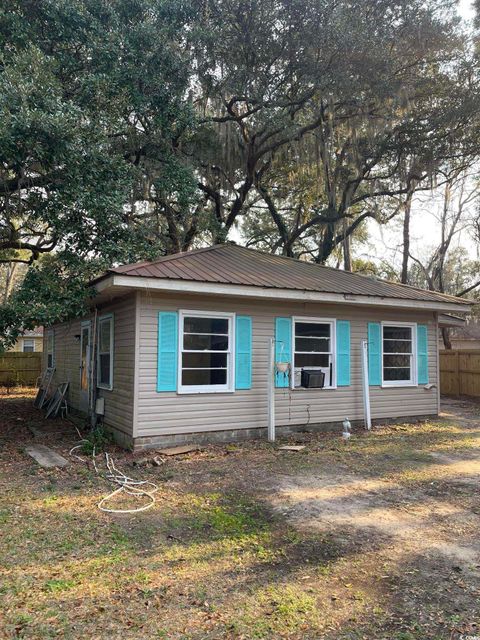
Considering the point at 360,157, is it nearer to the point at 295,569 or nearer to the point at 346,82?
the point at 346,82

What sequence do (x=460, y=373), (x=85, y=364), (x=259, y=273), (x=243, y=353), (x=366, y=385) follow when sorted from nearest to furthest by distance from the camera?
(x=243, y=353), (x=259, y=273), (x=366, y=385), (x=85, y=364), (x=460, y=373)

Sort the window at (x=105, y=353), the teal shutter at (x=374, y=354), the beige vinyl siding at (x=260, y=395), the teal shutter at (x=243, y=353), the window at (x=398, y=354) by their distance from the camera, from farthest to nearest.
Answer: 1. the window at (x=398, y=354)
2. the teal shutter at (x=374, y=354)
3. the window at (x=105, y=353)
4. the teal shutter at (x=243, y=353)
5. the beige vinyl siding at (x=260, y=395)

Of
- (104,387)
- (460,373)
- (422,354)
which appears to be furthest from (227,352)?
(460,373)

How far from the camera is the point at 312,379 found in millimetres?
8609

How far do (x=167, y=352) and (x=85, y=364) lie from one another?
378 centimetres

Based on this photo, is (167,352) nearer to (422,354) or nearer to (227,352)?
(227,352)

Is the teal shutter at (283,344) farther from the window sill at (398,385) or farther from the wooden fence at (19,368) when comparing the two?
the wooden fence at (19,368)

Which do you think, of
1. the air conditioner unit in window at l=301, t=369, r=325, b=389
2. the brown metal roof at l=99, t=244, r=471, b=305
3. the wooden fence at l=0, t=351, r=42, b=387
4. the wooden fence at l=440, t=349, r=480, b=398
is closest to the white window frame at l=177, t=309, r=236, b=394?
the brown metal roof at l=99, t=244, r=471, b=305

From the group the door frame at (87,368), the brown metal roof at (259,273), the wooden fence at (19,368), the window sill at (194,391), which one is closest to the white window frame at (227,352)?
the window sill at (194,391)

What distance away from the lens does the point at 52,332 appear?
14.2 meters

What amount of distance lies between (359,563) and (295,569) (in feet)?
1.65

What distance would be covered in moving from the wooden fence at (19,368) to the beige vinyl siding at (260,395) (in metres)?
13.6

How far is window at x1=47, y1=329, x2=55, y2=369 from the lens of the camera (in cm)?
1397

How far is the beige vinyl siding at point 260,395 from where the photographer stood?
727 centimetres
